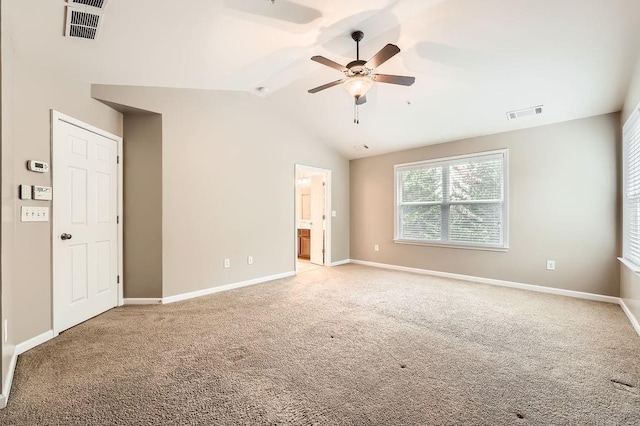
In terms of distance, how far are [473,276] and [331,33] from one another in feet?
14.1

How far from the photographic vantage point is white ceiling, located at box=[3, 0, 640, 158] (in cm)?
244

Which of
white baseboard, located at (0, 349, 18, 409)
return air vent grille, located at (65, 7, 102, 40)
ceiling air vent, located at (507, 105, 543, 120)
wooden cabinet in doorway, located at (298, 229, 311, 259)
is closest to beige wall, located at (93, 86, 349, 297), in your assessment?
return air vent grille, located at (65, 7, 102, 40)

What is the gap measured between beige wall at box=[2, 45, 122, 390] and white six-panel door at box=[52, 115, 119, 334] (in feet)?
0.36

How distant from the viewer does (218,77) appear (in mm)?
3705

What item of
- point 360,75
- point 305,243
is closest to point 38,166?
point 360,75

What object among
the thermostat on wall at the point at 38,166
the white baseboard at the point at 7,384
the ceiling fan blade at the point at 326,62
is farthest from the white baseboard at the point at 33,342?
the ceiling fan blade at the point at 326,62

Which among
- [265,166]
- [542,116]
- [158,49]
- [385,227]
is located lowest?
[385,227]

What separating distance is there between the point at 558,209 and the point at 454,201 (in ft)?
4.72

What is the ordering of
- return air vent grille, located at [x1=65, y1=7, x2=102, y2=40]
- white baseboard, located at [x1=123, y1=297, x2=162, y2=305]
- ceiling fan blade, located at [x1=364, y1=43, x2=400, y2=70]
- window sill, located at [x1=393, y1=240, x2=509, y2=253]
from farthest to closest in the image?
window sill, located at [x1=393, y1=240, x2=509, y2=253] → white baseboard, located at [x1=123, y1=297, x2=162, y2=305] → ceiling fan blade, located at [x1=364, y1=43, x2=400, y2=70] → return air vent grille, located at [x1=65, y1=7, x2=102, y2=40]

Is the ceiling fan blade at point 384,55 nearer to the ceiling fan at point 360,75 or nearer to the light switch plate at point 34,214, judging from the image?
the ceiling fan at point 360,75

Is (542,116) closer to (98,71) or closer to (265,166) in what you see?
(265,166)

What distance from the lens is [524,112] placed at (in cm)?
400

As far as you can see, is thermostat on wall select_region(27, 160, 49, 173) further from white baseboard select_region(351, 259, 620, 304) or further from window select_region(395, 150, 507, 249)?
white baseboard select_region(351, 259, 620, 304)

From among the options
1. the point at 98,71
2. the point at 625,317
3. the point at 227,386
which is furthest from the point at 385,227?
the point at 98,71
